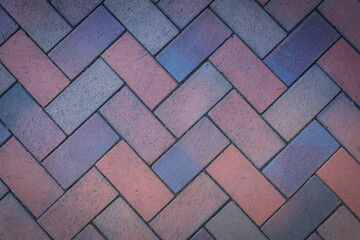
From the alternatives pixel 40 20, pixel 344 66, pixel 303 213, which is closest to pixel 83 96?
pixel 40 20

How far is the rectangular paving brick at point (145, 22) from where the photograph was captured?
1.94 m

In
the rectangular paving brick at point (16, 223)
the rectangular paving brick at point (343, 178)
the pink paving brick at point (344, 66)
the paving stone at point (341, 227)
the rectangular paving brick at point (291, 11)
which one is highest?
the rectangular paving brick at point (16, 223)

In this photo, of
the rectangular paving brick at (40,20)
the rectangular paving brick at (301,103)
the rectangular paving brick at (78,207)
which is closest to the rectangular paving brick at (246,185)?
the rectangular paving brick at (301,103)

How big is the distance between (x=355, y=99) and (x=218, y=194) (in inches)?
38.1

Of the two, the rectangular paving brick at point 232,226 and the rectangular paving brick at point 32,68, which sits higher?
the rectangular paving brick at point 32,68

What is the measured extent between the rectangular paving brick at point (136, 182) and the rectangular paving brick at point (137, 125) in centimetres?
7

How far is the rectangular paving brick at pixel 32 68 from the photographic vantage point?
1928mm

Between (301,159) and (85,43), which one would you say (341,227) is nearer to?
(301,159)

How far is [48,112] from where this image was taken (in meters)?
1.92

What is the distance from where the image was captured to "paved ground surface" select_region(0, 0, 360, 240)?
1.87 m

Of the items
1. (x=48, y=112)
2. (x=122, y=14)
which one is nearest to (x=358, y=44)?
(x=122, y=14)

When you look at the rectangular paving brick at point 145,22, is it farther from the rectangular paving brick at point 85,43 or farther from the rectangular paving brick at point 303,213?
the rectangular paving brick at point 303,213

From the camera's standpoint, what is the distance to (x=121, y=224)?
6.15 ft

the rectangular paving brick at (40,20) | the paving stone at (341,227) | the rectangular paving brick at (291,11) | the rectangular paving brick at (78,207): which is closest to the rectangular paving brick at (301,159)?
the paving stone at (341,227)
